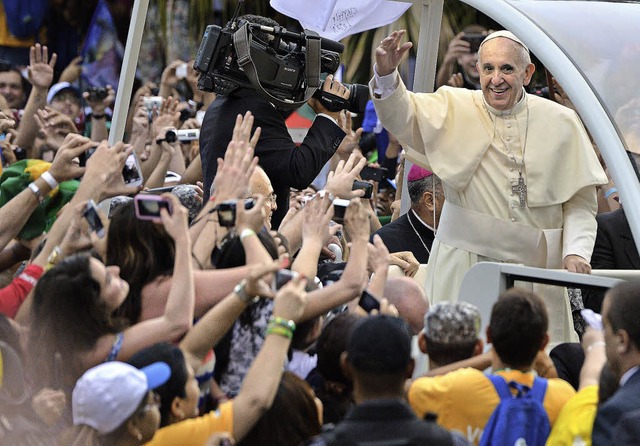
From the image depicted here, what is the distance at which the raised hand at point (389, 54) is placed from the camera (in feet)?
18.6

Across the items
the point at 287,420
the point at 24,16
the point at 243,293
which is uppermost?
the point at 24,16

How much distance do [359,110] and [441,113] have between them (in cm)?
43

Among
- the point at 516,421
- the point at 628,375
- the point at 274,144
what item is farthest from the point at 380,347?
the point at 274,144

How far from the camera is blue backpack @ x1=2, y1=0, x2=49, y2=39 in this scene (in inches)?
362

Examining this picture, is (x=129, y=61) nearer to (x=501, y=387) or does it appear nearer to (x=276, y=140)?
(x=276, y=140)

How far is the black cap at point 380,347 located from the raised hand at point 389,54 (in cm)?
242

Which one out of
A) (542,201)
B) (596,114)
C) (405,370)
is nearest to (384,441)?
(405,370)

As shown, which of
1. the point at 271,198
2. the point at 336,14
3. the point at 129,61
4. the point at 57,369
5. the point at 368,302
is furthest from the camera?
the point at 336,14

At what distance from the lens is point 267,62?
595 cm

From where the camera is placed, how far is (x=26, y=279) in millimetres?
4438

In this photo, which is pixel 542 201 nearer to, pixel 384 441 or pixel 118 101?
pixel 118 101

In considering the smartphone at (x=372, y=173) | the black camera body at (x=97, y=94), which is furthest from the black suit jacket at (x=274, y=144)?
the black camera body at (x=97, y=94)

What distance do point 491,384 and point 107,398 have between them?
1200 millimetres

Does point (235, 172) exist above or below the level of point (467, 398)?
→ above
